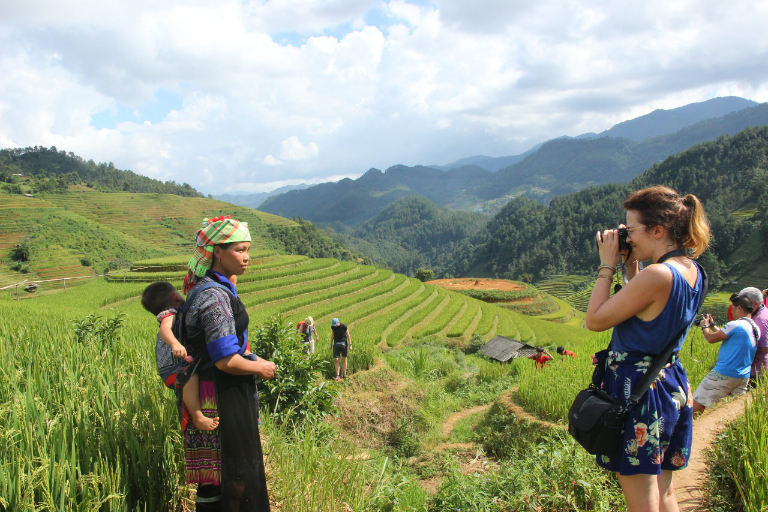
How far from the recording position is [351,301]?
23000 millimetres

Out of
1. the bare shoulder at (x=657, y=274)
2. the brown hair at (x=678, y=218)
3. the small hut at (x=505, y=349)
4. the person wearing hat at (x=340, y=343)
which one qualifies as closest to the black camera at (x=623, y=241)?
the brown hair at (x=678, y=218)

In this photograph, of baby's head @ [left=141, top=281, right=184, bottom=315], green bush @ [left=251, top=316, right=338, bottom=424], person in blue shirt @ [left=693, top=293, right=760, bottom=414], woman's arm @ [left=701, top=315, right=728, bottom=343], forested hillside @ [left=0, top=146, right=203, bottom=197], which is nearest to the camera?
baby's head @ [left=141, top=281, right=184, bottom=315]

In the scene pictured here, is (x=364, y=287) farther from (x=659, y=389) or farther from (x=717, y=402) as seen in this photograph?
(x=659, y=389)

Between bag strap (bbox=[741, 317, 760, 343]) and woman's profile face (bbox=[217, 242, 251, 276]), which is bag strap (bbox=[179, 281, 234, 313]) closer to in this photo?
woman's profile face (bbox=[217, 242, 251, 276])

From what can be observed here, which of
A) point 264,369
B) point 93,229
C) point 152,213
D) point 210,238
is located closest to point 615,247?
point 264,369

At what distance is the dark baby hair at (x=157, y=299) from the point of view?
319 cm

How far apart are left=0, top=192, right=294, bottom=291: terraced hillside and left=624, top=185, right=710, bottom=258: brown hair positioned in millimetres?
34953

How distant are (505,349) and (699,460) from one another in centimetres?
1442

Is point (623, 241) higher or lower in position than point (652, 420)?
higher

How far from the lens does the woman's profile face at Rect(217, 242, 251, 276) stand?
2.11 metres

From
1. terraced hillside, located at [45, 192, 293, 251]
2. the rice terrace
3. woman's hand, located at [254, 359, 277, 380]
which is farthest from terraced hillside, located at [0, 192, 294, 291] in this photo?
woman's hand, located at [254, 359, 277, 380]

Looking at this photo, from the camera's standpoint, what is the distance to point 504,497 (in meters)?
2.87

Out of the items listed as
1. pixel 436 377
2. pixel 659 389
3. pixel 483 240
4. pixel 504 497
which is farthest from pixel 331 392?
pixel 483 240

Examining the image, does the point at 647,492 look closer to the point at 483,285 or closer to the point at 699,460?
the point at 699,460
